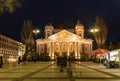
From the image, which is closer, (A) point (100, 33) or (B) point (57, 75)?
(B) point (57, 75)

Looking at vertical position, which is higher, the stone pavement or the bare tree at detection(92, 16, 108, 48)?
the bare tree at detection(92, 16, 108, 48)

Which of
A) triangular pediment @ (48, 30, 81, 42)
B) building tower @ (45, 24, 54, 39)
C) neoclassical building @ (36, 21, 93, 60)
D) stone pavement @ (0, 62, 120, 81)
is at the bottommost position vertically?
stone pavement @ (0, 62, 120, 81)

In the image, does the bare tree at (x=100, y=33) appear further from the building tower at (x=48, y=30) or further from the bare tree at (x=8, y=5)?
the bare tree at (x=8, y=5)

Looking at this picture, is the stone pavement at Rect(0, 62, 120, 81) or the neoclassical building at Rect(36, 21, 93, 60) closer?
the stone pavement at Rect(0, 62, 120, 81)

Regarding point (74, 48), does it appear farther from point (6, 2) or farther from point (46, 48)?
point (6, 2)

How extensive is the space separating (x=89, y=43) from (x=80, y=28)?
16084 mm

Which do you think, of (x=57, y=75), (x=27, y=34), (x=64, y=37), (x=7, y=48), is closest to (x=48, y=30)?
(x=64, y=37)

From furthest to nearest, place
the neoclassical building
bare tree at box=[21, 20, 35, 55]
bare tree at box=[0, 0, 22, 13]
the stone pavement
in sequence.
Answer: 1. the neoclassical building
2. bare tree at box=[21, 20, 35, 55]
3. the stone pavement
4. bare tree at box=[0, 0, 22, 13]

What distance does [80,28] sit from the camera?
160 meters

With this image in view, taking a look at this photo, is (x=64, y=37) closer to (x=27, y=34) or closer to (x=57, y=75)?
(x=27, y=34)

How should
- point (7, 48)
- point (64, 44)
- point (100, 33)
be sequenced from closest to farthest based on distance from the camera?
point (7, 48) → point (100, 33) → point (64, 44)

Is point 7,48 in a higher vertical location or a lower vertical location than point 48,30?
lower

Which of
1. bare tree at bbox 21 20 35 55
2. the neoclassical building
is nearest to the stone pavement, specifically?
bare tree at bbox 21 20 35 55

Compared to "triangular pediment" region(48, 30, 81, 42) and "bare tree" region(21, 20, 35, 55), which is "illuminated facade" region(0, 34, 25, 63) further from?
"triangular pediment" region(48, 30, 81, 42)
